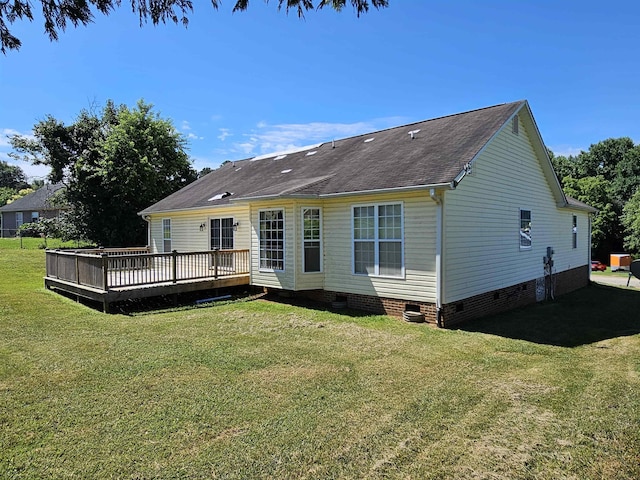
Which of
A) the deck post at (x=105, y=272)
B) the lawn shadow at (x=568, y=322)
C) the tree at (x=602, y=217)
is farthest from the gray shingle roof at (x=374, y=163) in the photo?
the tree at (x=602, y=217)

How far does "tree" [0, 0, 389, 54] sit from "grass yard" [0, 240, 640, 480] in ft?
13.7

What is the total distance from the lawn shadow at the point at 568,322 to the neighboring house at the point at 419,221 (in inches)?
21.9

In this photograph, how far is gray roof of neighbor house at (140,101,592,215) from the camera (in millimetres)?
9359

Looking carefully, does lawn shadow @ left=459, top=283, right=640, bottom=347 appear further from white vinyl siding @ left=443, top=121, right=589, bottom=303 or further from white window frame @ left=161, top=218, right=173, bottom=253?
white window frame @ left=161, top=218, right=173, bottom=253

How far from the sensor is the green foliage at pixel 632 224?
27.5 m

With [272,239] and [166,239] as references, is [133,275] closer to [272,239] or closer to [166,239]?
[272,239]

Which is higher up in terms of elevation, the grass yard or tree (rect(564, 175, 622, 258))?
tree (rect(564, 175, 622, 258))

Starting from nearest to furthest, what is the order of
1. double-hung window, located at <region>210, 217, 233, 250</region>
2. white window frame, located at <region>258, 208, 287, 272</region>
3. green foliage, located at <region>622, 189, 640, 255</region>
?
white window frame, located at <region>258, 208, 287, 272</region>
double-hung window, located at <region>210, 217, 233, 250</region>
green foliage, located at <region>622, 189, 640, 255</region>

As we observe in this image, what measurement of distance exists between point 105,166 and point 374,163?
744 inches

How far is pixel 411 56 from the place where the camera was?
13266 millimetres

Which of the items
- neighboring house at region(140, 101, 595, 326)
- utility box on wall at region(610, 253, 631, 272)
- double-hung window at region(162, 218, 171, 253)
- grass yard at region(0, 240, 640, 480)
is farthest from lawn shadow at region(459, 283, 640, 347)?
utility box on wall at region(610, 253, 631, 272)

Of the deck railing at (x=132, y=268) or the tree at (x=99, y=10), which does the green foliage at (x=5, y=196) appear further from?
the tree at (x=99, y=10)

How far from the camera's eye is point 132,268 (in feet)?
36.3

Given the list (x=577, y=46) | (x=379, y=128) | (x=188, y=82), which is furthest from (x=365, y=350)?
(x=577, y=46)
